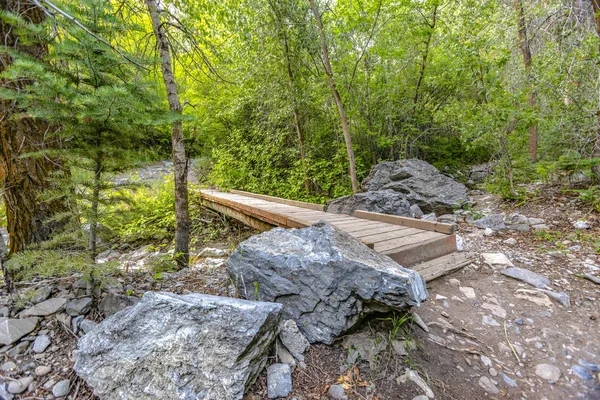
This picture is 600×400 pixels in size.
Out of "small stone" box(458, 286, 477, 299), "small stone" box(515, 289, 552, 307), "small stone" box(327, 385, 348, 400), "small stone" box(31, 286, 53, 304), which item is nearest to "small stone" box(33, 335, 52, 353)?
"small stone" box(31, 286, 53, 304)

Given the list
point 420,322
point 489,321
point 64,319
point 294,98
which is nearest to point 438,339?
point 420,322

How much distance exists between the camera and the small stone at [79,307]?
6.53 feet

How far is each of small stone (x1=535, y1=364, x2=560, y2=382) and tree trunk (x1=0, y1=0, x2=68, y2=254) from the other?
394 centimetres

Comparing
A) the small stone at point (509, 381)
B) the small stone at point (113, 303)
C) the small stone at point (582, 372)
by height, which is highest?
the small stone at point (113, 303)

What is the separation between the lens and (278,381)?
62.6 inches

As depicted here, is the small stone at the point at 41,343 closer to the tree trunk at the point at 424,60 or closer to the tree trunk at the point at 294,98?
the tree trunk at the point at 294,98

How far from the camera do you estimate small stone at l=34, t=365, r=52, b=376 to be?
1.59 m

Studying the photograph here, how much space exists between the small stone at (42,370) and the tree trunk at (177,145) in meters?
1.71

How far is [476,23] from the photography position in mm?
5758

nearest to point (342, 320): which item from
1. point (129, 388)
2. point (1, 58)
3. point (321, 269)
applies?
point (321, 269)

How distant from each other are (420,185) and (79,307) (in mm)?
6109

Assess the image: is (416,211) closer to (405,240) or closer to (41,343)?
(405,240)

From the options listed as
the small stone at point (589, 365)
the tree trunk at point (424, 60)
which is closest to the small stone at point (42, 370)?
the small stone at point (589, 365)

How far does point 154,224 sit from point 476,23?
30.2 feet
